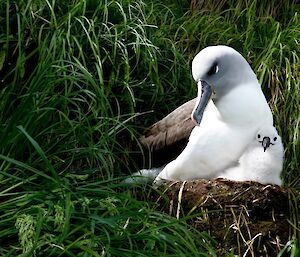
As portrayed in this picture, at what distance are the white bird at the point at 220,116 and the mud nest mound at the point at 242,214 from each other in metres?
0.32

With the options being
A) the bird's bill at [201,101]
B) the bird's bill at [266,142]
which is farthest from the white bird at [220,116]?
the bird's bill at [266,142]

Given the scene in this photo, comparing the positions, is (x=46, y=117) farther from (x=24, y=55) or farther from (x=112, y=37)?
(x=112, y=37)

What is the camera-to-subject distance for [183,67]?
5570 millimetres

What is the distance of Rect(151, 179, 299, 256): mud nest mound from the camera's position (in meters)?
4.21

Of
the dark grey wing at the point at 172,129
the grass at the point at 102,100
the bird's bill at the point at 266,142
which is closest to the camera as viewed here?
the grass at the point at 102,100

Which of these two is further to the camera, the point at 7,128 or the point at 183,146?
the point at 183,146

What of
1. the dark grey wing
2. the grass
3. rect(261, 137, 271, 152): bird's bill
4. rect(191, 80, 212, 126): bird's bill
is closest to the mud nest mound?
the grass

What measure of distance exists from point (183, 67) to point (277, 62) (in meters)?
0.66

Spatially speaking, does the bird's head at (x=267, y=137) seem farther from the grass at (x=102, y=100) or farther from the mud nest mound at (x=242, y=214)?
the grass at (x=102, y=100)

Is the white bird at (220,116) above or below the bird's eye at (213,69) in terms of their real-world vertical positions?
below

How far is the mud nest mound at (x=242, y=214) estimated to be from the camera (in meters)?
4.21

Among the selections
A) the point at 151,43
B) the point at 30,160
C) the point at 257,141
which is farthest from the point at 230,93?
the point at 30,160

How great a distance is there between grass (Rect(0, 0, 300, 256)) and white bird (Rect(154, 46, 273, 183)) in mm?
343

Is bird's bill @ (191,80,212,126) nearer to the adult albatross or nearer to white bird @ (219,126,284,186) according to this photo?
the adult albatross
